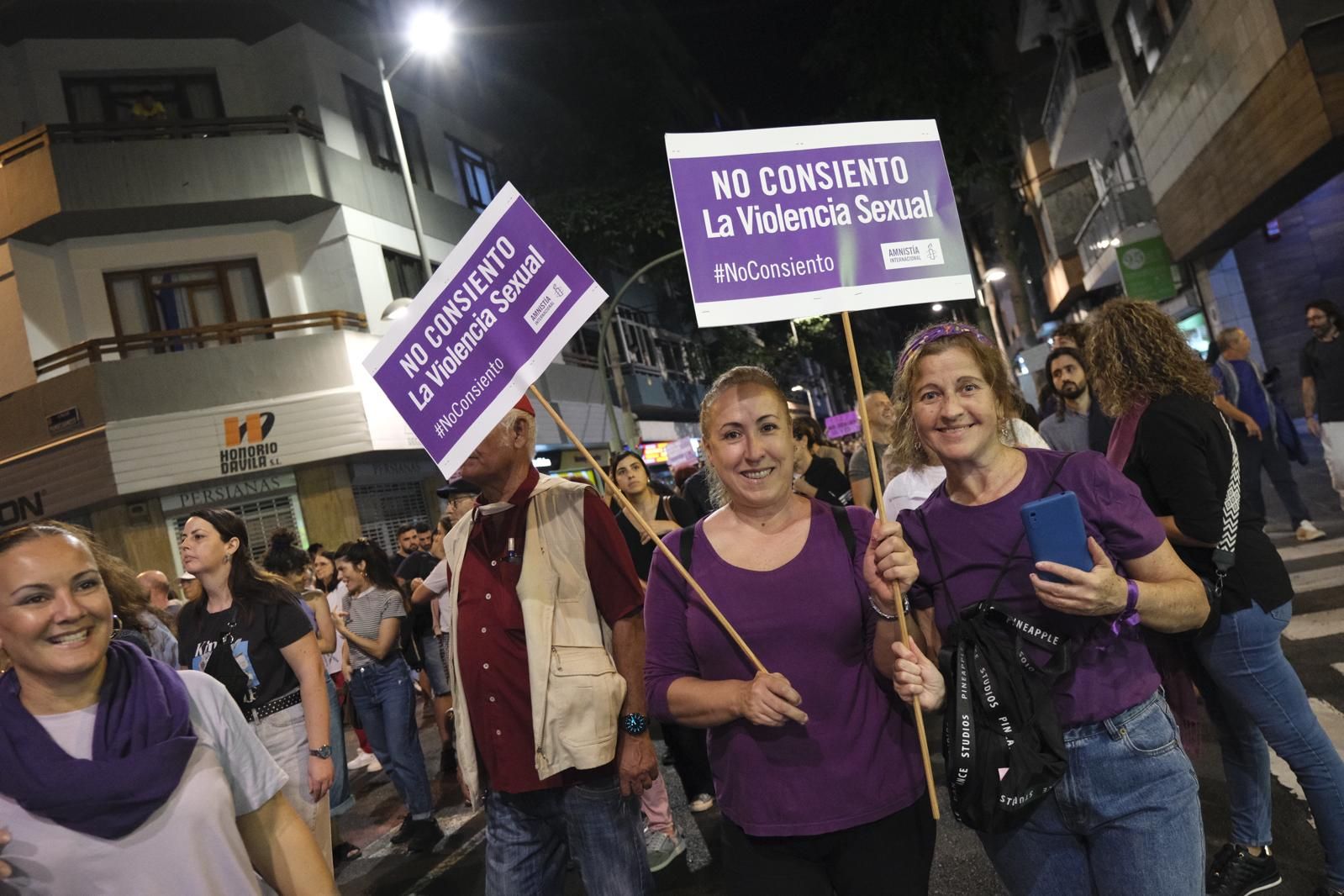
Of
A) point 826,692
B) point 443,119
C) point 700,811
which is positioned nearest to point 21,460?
point 443,119

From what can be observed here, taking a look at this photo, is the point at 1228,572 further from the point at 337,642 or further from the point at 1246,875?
the point at 337,642

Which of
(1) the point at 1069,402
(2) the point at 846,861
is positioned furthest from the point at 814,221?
(1) the point at 1069,402

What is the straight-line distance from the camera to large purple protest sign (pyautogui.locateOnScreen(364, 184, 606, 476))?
2982 mm

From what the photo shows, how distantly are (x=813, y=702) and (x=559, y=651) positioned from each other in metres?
0.97

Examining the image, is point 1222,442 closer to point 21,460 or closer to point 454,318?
point 454,318

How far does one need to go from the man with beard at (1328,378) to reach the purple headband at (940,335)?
7.02 metres

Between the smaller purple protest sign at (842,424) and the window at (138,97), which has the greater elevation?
the window at (138,97)

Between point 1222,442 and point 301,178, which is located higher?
point 301,178

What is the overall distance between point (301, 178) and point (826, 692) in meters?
19.1

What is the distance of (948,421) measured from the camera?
2.52m

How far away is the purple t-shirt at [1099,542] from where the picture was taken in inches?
92.4

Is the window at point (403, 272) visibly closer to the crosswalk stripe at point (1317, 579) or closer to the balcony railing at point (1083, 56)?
the balcony railing at point (1083, 56)

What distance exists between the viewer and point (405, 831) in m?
6.30

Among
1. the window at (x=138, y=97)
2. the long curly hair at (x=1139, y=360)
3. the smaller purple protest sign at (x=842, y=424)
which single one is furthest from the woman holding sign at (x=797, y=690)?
the smaller purple protest sign at (x=842, y=424)
